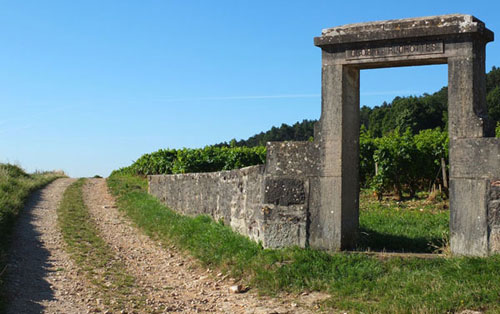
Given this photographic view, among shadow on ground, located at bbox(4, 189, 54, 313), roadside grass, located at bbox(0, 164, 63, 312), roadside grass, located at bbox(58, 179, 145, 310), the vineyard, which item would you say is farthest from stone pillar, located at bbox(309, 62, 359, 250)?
the vineyard

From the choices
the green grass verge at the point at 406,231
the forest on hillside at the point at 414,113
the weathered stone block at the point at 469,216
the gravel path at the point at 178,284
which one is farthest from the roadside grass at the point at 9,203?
the forest on hillside at the point at 414,113

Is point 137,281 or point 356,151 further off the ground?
point 356,151

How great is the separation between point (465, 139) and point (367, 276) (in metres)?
2.23

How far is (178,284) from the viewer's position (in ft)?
23.4

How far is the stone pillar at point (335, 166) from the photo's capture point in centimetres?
699

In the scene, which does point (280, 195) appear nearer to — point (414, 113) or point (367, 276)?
point (367, 276)

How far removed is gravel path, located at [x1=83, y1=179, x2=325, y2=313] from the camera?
5859 millimetres

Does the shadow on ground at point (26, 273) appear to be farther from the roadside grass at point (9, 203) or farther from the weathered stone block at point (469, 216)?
the weathered stone block at point (469, 216)

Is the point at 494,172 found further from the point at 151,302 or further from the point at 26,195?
the point at 26,195

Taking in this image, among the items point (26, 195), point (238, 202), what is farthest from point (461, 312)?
point (26, 195)

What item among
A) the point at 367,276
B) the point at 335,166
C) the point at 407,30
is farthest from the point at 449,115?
the point at 367,276

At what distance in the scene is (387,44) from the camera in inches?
270

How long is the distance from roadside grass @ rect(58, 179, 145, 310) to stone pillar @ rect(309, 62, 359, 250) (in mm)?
2717

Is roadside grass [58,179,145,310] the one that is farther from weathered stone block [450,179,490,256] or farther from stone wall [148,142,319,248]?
weathered stone block [450,179,490,256]
